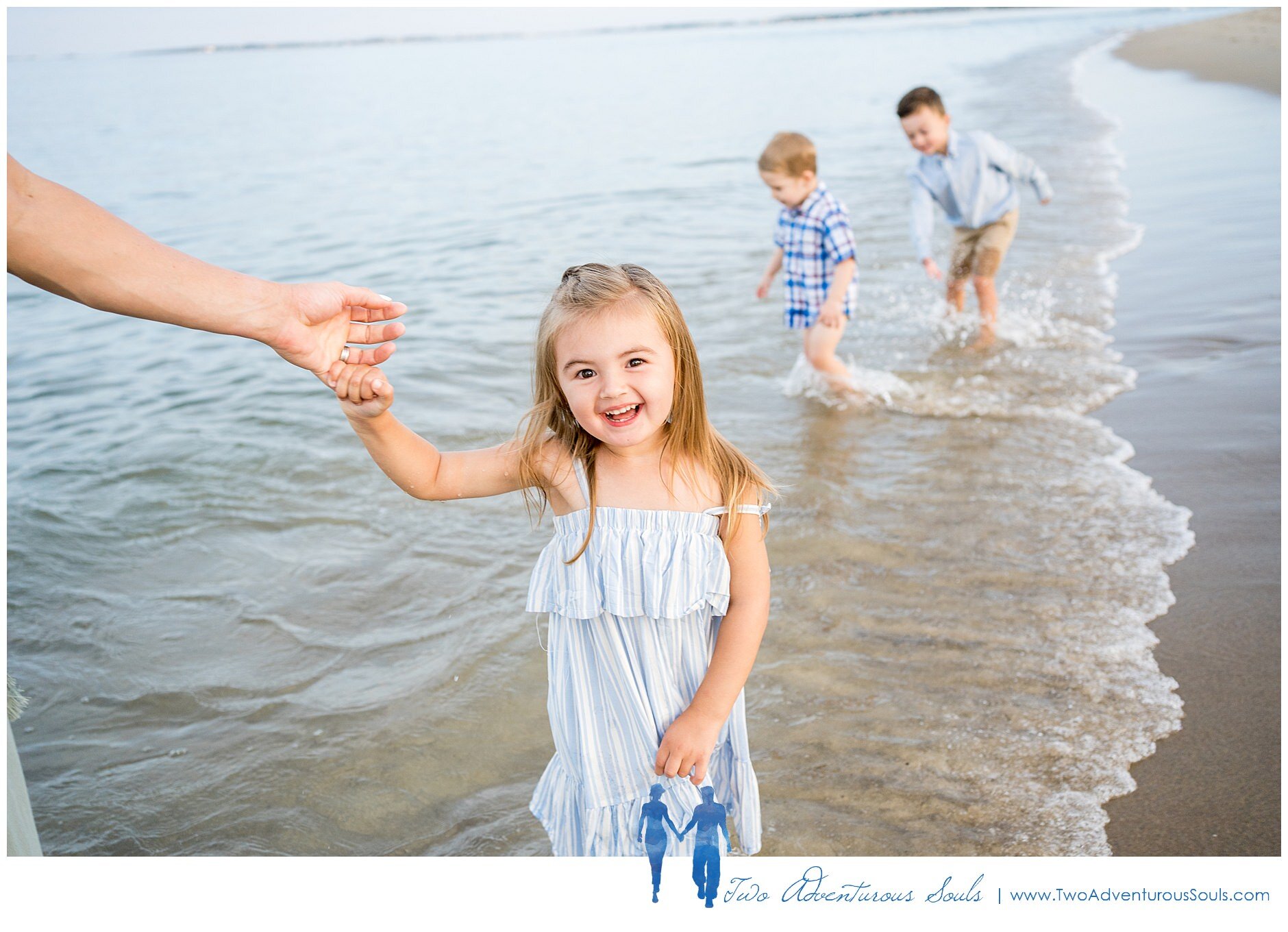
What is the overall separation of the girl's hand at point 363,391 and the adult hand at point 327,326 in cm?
4

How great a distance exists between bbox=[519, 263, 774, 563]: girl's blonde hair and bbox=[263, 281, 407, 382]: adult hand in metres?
0.31

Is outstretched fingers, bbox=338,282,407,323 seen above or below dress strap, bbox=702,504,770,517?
above

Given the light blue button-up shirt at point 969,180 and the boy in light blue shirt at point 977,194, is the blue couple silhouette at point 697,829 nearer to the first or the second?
the boy in light blue shirt at point 977,194

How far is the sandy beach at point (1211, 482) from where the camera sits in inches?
106

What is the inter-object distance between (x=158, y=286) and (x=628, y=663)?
1.11 m

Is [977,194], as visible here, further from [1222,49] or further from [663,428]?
[1222,49]

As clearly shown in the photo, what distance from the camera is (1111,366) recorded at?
5.94 meters

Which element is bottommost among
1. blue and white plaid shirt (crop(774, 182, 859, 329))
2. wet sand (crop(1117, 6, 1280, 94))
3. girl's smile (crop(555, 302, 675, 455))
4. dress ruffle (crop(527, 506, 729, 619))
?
dress ruffle (crop(527, 506, 729, 619))

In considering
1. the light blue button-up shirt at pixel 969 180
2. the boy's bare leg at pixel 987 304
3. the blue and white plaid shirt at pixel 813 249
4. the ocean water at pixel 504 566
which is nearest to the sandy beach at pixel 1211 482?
the ocean water at pixel 504 566

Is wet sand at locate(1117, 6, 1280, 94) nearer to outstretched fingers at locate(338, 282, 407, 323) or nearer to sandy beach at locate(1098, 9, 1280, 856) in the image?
sandy beach at locate(1098, 9, 1280, 856)

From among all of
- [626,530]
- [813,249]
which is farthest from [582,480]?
[813,249]

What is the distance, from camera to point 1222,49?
2130 cm

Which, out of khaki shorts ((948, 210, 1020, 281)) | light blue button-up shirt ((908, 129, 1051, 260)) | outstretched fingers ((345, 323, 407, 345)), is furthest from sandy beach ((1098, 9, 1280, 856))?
outstretched fingers ((345, 323, 407, 345))

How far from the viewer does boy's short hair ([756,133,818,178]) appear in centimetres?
536
